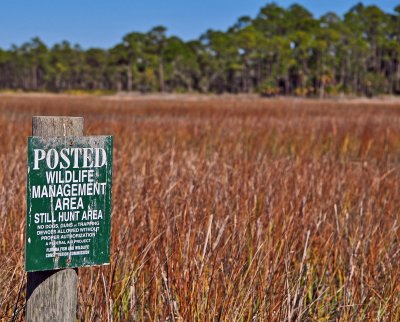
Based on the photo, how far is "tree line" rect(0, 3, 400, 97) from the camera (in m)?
65.8

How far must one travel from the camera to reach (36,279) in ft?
5.02

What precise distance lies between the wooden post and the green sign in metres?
0.06

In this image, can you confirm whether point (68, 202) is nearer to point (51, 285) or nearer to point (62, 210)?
point (62, 210)

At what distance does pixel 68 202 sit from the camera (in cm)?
146

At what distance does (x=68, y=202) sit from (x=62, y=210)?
25mm

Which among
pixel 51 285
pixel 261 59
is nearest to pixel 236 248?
pixel 51 285

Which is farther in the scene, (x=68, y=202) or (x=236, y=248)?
(x=236, y=248)

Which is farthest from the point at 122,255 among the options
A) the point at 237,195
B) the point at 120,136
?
the point at 120,136

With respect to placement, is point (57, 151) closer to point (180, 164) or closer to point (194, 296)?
point (194, 296)

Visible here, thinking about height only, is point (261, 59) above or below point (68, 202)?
above

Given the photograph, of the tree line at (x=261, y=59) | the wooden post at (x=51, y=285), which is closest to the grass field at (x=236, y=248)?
the wooden post at (x=51, y=285)

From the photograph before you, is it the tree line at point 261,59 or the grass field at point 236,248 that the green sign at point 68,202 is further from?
the tree line at point 261,59

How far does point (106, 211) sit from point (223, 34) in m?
80.6

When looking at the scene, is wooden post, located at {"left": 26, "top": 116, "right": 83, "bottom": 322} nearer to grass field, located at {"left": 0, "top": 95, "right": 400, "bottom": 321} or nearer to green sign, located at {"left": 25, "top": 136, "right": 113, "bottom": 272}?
green sign, located at {"left": 25, "top": 136, "right": 113, "bottom": 272}
